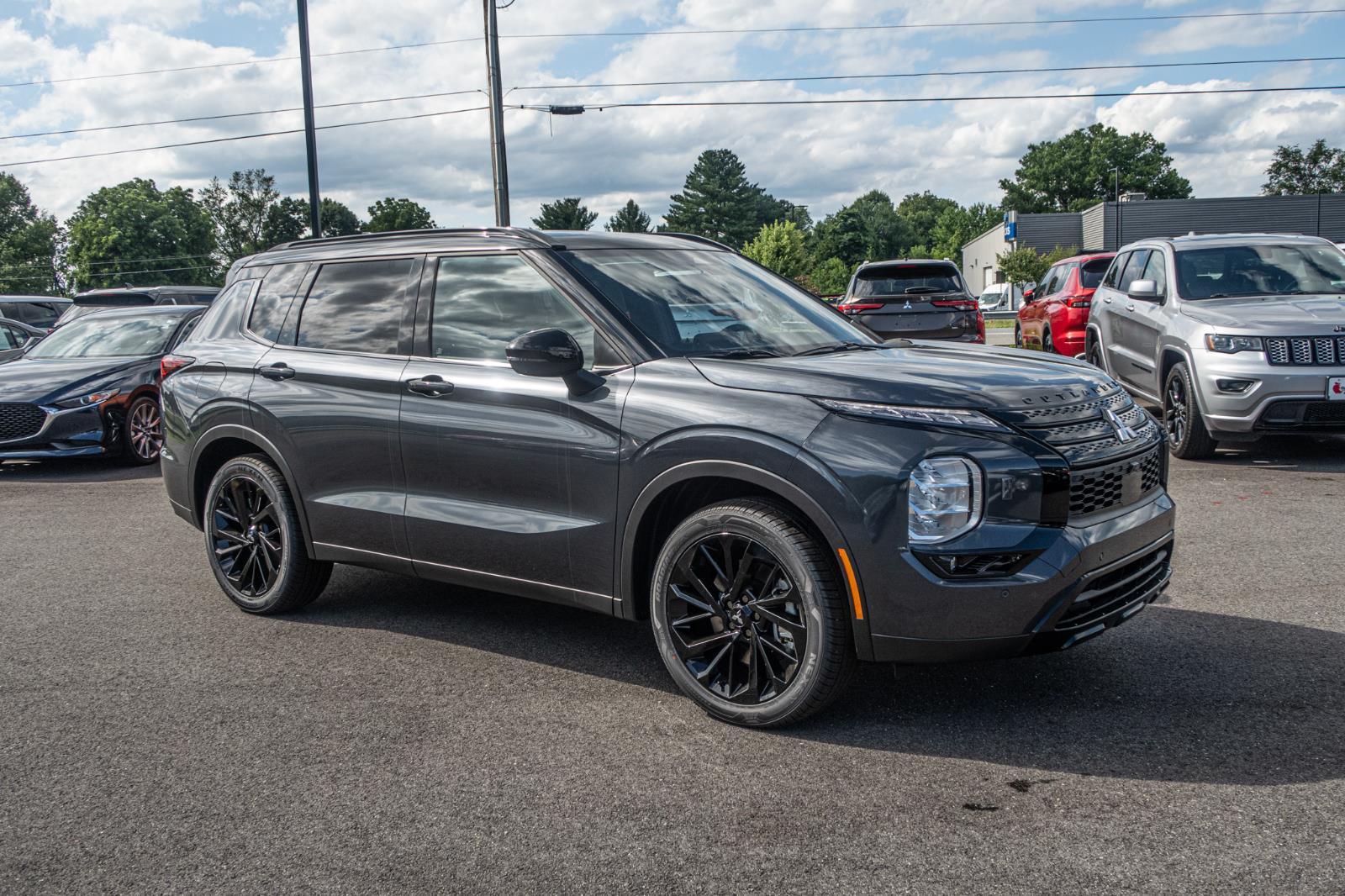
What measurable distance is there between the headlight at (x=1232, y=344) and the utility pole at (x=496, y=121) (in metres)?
15.9

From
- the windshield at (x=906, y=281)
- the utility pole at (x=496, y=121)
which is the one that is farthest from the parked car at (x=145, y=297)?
the windshield at (x=906, y=281)

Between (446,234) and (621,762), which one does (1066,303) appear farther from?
(621,762)

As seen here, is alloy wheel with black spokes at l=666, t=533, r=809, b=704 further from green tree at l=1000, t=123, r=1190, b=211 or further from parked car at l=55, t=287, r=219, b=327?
green tree at l=1000, t=123, r=1190, b=211

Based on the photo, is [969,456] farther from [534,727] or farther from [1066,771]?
[534,727]

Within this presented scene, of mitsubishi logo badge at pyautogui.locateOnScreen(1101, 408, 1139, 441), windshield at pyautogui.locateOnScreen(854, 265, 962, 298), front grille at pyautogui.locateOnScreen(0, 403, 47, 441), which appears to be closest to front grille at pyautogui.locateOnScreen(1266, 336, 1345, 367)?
mitsubishi logo badge at pyautogui.locateOnScreen(1101, 408, 1139, 441)

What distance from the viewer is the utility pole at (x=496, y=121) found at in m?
23.0

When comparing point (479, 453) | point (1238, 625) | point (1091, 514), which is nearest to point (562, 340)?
point (479, 453)

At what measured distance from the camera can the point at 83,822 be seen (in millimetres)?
3475

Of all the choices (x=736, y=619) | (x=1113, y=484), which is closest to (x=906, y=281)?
(x=1113, y=484)

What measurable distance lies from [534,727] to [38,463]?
420 inches

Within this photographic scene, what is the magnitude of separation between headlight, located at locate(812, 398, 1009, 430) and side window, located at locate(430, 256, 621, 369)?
116 cm

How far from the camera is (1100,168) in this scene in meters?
105

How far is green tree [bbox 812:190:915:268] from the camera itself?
445 feet

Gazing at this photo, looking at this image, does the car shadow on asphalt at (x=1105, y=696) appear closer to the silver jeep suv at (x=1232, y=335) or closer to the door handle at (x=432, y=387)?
the door handle at (x=432, y=387)
